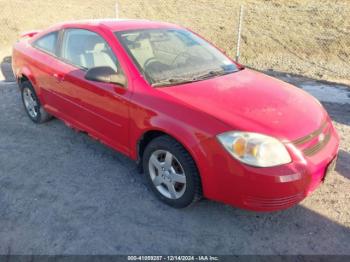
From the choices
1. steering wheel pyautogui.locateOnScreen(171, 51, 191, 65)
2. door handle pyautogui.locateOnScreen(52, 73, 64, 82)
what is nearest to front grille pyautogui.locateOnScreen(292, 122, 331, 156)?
steering wheel pyautogui.locateOnScreen(171, 51, 191, 65)

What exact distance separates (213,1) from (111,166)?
1074 centimetres

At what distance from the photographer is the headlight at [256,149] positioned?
2.64 metres

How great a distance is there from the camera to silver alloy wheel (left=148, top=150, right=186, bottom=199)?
3.11 meters

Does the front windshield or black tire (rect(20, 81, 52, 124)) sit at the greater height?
the front windshield

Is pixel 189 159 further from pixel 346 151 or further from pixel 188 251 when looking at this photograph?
pixel 346 151

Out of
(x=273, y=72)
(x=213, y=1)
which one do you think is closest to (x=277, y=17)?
(x=213, y=1)

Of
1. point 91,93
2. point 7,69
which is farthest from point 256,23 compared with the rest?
point 91,93

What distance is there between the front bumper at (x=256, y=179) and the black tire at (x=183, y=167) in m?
0.10

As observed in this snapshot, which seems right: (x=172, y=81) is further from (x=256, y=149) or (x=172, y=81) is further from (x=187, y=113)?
(x=256, y=149)

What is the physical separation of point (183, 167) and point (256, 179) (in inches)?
25.1

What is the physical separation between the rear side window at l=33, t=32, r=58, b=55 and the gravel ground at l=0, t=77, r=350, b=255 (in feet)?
4.54

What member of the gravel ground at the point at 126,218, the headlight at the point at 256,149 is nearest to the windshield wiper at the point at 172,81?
the headlight at the point at 256,149

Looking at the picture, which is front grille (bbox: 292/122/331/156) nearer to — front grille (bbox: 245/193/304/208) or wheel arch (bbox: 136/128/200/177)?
front grille (bbox: 245/193/304/208)

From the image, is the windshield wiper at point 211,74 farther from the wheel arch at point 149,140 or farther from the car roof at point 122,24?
the car roof at point 122,24
